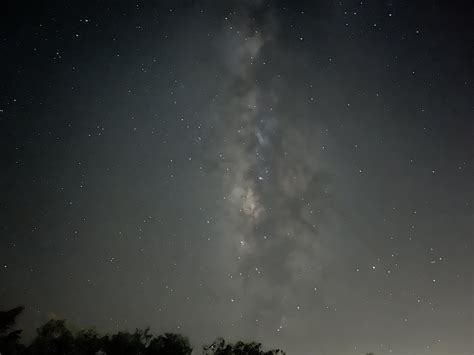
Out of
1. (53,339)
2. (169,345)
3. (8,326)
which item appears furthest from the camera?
(169,345)

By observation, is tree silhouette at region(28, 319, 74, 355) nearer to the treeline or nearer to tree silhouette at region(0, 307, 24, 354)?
the treeline

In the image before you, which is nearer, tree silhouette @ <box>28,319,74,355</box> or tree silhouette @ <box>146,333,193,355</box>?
tree silhouette @ <box>28,319,74,355</box>

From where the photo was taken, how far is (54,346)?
1299 inches

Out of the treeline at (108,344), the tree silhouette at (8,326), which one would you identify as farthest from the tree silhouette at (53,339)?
the tree silhouette at (8,326)

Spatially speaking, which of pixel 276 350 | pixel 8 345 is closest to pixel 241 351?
pixel 276 350

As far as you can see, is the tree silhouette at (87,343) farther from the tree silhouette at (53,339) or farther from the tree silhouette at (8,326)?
the tree silhouette at (8,326)

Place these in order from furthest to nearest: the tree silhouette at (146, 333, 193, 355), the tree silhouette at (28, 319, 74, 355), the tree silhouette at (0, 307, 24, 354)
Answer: the tree silhouette at (146, 333, 193, 355), the tree silhouette at (28, 319, 74, 355), the tree silhouette at (0, 307, 24, 354)

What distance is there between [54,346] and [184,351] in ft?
43.4

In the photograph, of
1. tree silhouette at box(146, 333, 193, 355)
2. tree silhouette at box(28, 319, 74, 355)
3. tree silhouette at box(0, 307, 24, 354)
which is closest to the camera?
tree silhouette at box(0, 307, 24, 354)

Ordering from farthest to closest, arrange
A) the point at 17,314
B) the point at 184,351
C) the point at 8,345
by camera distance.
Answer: the point at 184,351
the point at 8,345
the point at 17,314

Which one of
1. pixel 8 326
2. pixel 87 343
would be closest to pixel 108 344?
pixel 87 343

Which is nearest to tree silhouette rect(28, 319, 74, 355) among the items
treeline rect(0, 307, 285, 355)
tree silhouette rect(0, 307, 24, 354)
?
treeline rect(0, 307, 285, 355)

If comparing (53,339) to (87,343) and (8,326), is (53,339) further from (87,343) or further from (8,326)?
(8,326)

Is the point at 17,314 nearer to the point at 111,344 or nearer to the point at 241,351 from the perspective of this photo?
the point at 111,344
